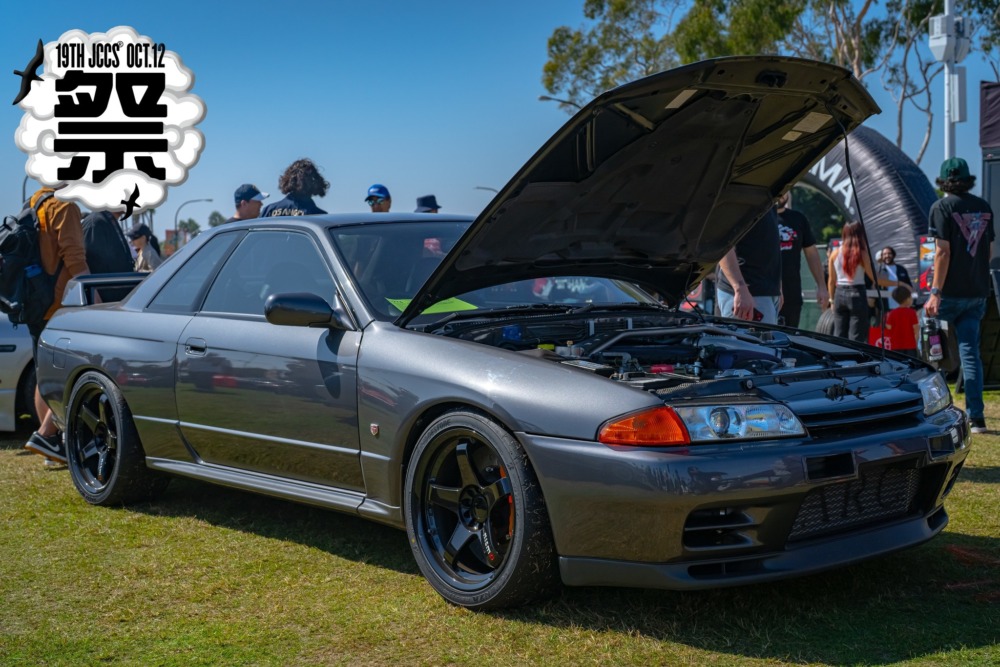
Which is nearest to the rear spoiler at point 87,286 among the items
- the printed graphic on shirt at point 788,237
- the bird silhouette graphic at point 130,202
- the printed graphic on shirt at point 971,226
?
the bird silhouette graphic at point 130,202

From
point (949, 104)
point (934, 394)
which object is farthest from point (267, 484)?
point (949, 104)

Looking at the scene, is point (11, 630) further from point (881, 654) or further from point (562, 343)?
point (881, 654)

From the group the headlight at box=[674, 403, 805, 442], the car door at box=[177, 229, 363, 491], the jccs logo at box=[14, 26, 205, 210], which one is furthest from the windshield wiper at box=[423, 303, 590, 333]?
the jccs logo at box=[14, 26, 205, 210]

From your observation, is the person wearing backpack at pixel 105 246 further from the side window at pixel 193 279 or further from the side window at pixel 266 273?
the side window at pixel 266 273

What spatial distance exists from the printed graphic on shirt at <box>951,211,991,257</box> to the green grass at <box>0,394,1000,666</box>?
9.80 ft

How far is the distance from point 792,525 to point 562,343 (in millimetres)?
1269

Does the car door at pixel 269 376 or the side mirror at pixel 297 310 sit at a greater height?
the side mirror at pixel 297 310

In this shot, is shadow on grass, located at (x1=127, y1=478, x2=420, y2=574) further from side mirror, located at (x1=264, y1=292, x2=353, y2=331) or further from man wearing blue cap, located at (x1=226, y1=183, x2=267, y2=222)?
man wearing blue cap, located at (x1=226, y1=183, x2=267, y2=222)

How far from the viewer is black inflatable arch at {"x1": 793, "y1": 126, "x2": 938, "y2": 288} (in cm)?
1402

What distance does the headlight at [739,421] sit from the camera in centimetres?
346

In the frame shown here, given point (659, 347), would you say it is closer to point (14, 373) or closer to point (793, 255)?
point (793, 255)

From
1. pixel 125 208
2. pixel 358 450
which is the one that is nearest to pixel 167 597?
pixel 358 450

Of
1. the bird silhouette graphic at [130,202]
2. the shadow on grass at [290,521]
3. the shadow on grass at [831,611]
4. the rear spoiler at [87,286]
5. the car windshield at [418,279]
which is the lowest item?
the shadow on grass at [290,521]

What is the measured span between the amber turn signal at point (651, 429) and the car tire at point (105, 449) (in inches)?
120
